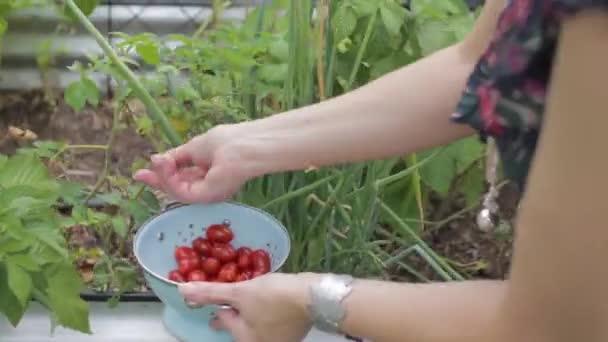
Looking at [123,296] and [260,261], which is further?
Answer: [123,296]

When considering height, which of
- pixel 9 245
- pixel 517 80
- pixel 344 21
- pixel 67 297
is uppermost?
pixel 517 80

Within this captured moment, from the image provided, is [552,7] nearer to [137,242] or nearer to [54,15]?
[137,242]

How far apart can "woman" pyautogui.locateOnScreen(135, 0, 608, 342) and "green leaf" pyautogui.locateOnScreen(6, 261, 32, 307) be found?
193 mm

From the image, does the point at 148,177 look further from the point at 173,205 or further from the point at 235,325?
the point at 235,325

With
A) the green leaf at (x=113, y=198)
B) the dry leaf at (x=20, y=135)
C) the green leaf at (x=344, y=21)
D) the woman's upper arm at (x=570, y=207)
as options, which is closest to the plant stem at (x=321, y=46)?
the green leaf at (x=344, y=21)

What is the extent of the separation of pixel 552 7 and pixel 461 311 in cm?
34

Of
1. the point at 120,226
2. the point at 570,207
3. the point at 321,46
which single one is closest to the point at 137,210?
the point at 120,226

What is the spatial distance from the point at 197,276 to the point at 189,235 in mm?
130

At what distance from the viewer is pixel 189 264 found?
147 centimetres

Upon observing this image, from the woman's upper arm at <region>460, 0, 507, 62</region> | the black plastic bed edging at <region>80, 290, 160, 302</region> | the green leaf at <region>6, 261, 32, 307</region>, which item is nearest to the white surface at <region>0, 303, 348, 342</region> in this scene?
the black plastic bed edging at <region>80, 290, 160, 302</region>

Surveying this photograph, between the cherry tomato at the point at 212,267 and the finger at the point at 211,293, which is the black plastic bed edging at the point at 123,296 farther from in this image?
the finger at the point at 211,293

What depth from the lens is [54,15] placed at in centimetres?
228

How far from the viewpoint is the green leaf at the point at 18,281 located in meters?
1.34

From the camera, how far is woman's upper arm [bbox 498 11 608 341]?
2.41ft
